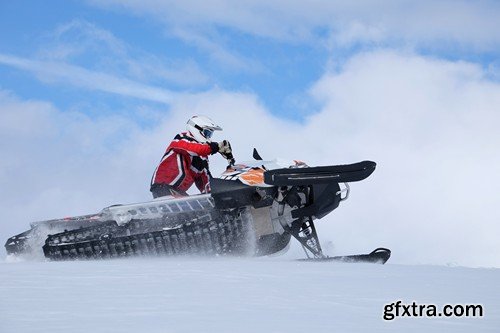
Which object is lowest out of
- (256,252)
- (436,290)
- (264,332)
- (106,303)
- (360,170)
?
(264,332)

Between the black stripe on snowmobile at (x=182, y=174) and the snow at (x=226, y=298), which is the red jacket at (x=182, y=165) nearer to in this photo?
the black stripe on snowmobile at (x=182, y=174)

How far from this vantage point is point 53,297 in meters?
5.09

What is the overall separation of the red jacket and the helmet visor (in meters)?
0.17

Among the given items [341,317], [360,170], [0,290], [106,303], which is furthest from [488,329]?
[360,170]

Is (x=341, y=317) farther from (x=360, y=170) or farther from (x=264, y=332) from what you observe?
(x=360, y=170)

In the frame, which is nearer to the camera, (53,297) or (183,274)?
(53,297)

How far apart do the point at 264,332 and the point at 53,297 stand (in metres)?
1.65

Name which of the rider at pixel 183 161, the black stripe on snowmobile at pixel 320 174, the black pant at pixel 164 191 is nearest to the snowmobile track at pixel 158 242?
the black stripe on snowmobile at pixel 320 174

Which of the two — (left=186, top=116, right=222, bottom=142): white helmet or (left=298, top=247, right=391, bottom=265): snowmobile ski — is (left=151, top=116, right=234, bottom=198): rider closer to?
(left=186, top=116, right=222, bottom=142): white helmet

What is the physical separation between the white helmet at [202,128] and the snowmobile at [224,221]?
0.84 metres

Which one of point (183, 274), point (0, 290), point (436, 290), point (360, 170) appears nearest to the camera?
point (0, 290)

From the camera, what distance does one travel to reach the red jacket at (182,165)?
10570 millimetres

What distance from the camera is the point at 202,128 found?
10.7 m

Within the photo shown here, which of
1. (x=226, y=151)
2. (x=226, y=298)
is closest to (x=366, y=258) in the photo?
(x=226, y=151)
